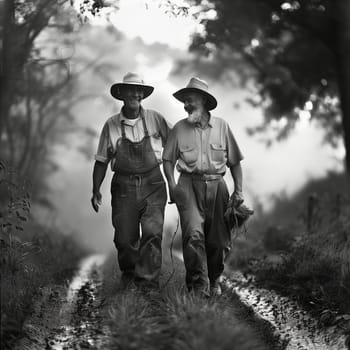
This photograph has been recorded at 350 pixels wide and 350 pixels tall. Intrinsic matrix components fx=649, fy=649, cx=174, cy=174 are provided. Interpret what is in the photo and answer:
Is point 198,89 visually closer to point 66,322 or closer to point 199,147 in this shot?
point 199,147

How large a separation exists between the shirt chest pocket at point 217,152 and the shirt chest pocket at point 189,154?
19 cm

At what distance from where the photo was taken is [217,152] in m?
7.27

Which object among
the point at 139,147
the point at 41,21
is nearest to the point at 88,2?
the point at 139,147

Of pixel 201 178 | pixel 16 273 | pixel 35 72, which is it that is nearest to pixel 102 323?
pixel 16 273

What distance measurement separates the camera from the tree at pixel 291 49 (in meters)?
9.95

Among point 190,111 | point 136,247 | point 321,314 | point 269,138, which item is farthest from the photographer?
point 269,138

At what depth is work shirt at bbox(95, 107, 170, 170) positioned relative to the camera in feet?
25.3

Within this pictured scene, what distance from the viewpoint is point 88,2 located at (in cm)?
837

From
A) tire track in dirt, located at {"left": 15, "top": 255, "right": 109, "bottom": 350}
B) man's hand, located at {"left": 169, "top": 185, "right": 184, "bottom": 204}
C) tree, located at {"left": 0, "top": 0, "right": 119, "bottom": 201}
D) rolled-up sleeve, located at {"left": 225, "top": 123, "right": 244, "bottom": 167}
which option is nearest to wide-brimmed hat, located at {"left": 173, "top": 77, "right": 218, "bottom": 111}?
rolled-up sleeve, located at {"left": 225, "top": 123, "right": 244, "bottom": 167}

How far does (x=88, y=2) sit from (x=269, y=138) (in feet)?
36.3

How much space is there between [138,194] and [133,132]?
740 millimetres

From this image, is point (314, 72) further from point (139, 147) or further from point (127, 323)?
point (127, 323)

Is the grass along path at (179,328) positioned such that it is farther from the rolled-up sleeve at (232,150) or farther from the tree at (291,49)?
the tree at (291,49)

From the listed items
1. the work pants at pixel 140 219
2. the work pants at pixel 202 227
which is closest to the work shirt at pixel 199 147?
the work pants at pixel 202 227
